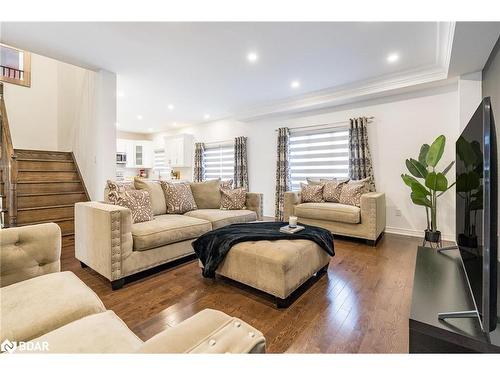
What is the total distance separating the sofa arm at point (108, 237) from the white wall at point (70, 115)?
1.55 metres

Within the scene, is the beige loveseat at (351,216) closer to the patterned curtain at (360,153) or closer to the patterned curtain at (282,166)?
the patterned curtain at (360,153)

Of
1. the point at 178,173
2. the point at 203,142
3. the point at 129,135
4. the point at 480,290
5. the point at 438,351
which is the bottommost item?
the point at 438,351

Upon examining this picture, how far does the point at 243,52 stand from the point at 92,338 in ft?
10.1

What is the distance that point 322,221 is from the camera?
371 centimetres

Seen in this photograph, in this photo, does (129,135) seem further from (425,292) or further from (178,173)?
(425,292)

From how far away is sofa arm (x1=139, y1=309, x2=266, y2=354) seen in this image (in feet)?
1.84

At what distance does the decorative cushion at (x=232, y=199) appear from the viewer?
354 cm

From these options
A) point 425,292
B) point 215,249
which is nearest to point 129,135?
point 215,249

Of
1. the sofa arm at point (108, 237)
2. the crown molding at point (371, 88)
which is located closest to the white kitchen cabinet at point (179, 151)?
the crown molding at point (371, 88)

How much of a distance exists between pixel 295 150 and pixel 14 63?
6099 mm

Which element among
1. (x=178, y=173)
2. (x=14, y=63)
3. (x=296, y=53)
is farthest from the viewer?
(x=178, y=173)

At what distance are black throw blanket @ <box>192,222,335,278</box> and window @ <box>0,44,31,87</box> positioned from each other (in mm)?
5699
